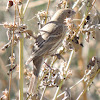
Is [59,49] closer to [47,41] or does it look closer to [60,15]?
[47,41]

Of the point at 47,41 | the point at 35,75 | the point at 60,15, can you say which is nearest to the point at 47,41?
the point at 47,41

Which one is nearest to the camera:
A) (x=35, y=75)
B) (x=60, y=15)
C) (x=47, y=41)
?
(x=35, y=75)

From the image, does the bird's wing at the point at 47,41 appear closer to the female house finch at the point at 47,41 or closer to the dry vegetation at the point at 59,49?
the female house finch at the point at 47,41

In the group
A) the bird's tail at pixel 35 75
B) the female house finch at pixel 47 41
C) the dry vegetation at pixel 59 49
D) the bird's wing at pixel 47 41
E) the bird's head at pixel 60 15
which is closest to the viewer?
the dry vegetation at pixel 59 49

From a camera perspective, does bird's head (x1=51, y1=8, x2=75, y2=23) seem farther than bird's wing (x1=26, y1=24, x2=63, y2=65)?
Yes

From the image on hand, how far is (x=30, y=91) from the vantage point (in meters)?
2.84

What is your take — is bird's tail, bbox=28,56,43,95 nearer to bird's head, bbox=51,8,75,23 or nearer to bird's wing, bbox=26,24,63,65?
bird's wing, bbox=26,24,63,65

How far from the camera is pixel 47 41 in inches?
134

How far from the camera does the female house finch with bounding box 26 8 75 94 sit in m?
2.98

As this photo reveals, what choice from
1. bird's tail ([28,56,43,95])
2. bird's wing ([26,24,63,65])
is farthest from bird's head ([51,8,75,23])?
bird's tail ([28,56,43,95])

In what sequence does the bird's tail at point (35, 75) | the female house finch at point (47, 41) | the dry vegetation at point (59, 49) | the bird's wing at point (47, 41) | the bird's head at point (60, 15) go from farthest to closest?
the bird's head at point (60, 15) → the bird's wing at point (47, 41) → the female house finch at point (47, 41) → the bird's tail at point (35, 75) → the dry vegetation at point (59, 49)

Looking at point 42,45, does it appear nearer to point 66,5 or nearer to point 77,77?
point 66,5

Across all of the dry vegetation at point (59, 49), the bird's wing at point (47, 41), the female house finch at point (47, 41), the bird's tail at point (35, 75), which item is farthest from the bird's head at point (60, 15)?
the bird's tail at point (35, 75)

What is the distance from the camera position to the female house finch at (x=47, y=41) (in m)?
2.98
